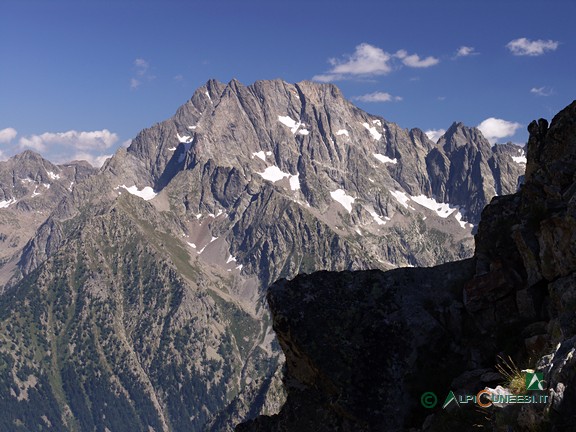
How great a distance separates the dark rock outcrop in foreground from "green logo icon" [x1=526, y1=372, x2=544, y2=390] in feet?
23.4

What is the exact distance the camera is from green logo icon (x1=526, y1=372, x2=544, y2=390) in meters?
13.5

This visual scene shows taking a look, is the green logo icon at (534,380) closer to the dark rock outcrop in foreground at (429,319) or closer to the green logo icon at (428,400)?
the dark rock outcrop in foreground at (429,319)

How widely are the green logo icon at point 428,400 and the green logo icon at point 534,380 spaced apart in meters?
10.5

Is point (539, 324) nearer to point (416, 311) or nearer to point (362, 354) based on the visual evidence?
point (416, 311)

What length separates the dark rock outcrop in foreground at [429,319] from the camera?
2311cm

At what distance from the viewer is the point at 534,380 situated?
44.6 ft

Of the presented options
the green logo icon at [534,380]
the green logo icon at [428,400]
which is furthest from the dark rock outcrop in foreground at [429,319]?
the green logo icon at [534,380]

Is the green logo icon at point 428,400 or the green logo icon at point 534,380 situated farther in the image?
the green logo icon at point 428,400

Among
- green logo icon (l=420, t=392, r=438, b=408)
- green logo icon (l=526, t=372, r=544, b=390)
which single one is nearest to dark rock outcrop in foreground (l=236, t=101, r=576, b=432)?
green logo icon (l=420, t=392, r=438, b=408)

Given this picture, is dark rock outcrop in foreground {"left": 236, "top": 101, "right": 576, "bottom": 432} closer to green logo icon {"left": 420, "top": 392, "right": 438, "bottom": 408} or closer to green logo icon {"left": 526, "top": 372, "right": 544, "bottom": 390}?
green logo icon {"left": 420, "top": 392, "right": 438, "bottom": 408}

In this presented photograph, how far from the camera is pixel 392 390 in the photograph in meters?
24.8

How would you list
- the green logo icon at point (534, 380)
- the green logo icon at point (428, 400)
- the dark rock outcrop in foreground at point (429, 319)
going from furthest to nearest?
1. the green logo icon at point (428, 400)
2. the dark rock outcrop in foreground at point (429, 319)
3. the green logo icon at point (534, 380)

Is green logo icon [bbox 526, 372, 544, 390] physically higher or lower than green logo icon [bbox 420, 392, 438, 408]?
higher

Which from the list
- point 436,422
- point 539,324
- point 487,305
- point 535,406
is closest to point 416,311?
point 487,305
